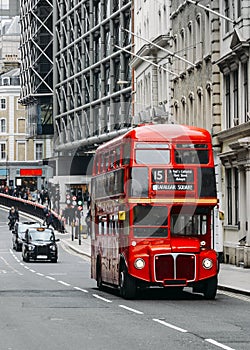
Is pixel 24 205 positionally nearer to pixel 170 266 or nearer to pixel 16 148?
pixel 16 148

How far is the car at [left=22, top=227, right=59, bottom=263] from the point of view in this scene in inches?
2271

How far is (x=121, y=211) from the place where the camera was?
92.8 ft

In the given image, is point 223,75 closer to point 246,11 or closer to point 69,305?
point 246,11

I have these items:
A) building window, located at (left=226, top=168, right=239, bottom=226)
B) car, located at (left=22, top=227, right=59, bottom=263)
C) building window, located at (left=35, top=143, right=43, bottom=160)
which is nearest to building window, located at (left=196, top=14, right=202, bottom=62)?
building window, located at (left=226, top=168, right=239, bottom=226)

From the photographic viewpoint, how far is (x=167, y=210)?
1089 inches

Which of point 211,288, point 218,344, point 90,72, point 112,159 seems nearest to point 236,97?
point 112,159

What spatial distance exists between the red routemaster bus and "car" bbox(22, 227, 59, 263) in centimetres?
2960

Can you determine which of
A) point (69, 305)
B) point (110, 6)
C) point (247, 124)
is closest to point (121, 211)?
point (69, 305)

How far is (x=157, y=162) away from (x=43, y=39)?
9135 cm

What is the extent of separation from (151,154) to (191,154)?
105 centimetres

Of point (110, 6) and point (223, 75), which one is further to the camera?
point (110, 6)

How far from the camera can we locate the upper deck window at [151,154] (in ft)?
90.8

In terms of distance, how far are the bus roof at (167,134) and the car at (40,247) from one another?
29.5m

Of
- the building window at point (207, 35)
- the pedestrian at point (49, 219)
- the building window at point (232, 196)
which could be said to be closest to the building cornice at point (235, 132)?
the building window at point (232, 196)
